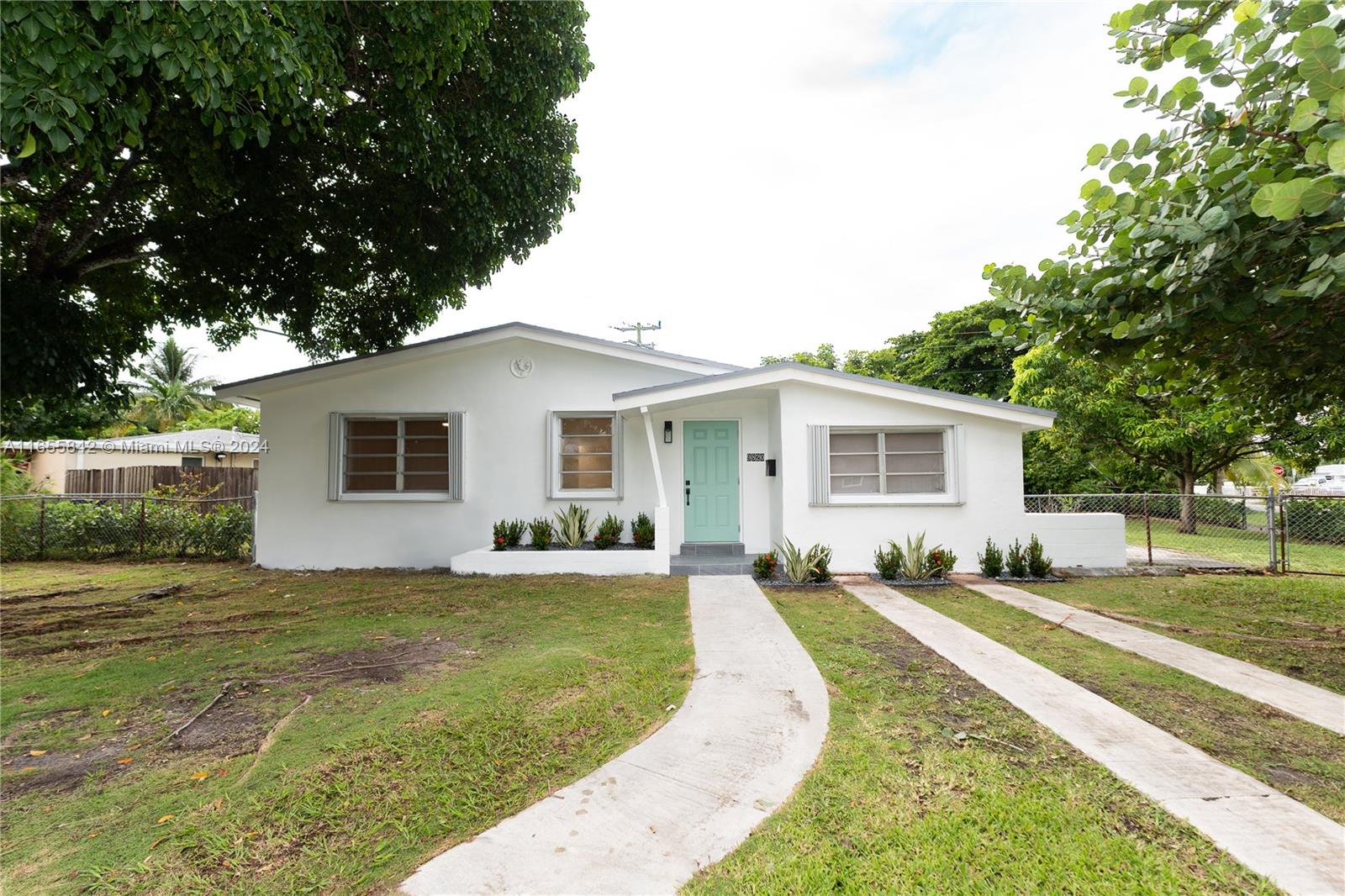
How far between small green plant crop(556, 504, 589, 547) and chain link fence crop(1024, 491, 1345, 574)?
27.1ft

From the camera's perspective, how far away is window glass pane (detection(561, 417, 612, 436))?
30.0ft

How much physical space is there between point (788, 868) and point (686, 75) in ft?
36.0

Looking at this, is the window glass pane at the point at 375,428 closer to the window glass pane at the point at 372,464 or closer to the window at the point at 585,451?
the window glass pane at the point at 372,464

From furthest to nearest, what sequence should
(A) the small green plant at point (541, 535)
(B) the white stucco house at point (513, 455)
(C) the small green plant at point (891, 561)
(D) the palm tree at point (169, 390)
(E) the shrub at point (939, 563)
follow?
(D) the palm tree at point (169, 390) → (B) the white stucco house at point (513, 455) → (A) the small green plant at point (541, 535) → (C) the small green plant at point (891, 561) → (E) the shrub at point (939, 563)

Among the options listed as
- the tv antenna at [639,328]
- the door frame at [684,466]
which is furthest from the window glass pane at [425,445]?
the tv antenna at [639,328]

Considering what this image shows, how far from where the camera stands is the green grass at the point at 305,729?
2.03m

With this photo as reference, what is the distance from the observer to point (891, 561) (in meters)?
7.45

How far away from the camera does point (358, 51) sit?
553 cm

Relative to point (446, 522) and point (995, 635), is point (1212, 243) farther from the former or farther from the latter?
point (446, 522)

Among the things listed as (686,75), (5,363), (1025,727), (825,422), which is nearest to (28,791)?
(1025,727)

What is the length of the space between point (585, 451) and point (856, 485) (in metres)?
4.60

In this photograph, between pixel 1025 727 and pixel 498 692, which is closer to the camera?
pixel 1025 727

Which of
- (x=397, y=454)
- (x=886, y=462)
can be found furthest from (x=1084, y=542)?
(x=397, y=454)

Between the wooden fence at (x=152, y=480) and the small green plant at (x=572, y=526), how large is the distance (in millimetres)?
8070
